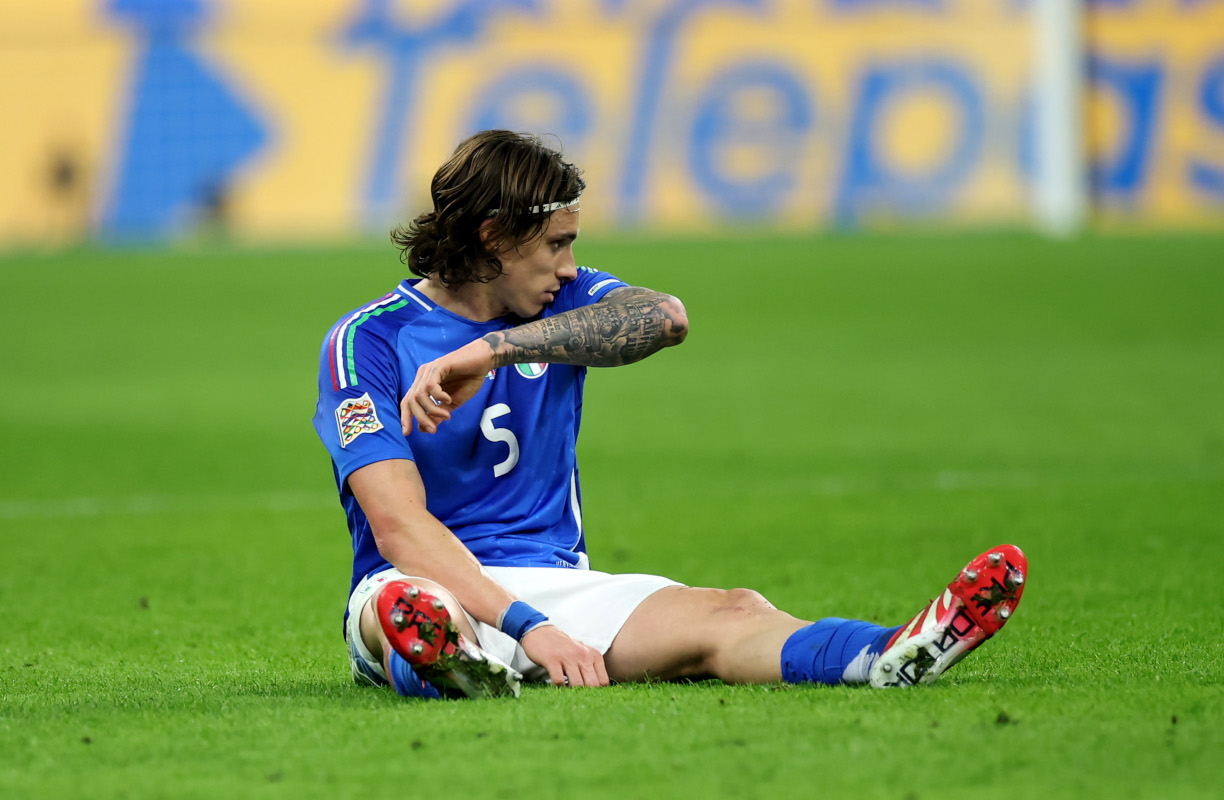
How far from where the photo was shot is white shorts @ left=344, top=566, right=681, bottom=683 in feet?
12.7

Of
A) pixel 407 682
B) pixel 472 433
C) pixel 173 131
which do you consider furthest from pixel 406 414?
pixel 173 131

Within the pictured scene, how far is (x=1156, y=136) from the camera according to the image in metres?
26.6

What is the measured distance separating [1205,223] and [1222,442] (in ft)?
52.0

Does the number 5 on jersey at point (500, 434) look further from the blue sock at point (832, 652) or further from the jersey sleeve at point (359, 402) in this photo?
the blue sock at point (832, 652)

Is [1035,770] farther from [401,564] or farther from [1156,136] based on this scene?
[1156,136]

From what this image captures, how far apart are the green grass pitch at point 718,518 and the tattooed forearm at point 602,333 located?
80 centimetres

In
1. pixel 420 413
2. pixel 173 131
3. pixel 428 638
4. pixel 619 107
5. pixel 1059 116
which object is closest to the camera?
pixel 428 638

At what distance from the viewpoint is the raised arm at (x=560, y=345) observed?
12.0ft

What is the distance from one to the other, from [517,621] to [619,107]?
84.1 ft

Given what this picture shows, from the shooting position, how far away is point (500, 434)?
160 inches

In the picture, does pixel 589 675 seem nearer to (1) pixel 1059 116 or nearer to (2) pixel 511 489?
(2) pixel 511 489

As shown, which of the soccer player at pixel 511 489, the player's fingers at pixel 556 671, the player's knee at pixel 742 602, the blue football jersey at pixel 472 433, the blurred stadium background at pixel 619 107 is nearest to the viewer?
the soccer player at pixel 511 489

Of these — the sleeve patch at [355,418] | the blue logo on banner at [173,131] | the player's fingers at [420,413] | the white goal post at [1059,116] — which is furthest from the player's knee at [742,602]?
the blue logo on banner at [173,131]

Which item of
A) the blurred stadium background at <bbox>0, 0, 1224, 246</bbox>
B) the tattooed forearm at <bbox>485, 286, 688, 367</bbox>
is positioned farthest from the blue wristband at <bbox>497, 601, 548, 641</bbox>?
the blurred stadium background at <bbox>0, 0, 1224, 246</bbox>
